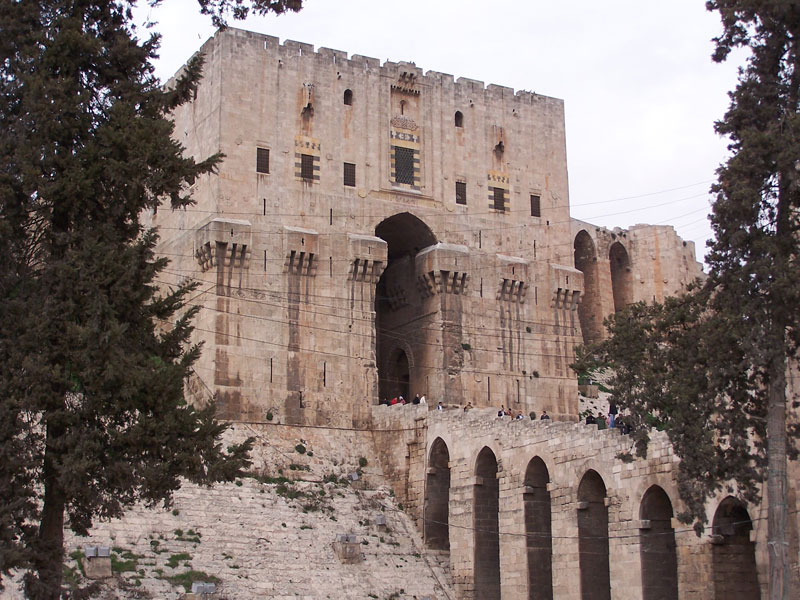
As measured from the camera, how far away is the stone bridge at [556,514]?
81.2 feet

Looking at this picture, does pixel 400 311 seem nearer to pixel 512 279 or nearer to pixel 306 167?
pixel 512 279

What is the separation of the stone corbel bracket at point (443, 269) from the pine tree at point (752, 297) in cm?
1871

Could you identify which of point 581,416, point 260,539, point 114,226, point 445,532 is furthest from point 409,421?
point 114,226

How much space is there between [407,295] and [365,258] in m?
3.94

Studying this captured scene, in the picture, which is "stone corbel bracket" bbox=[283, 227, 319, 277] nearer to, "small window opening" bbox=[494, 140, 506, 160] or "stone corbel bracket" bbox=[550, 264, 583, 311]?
"small window opening" bbox=[494, 140, 506, 160]

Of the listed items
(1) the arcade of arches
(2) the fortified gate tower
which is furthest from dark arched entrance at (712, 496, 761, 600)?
(2) the fortified gate tower

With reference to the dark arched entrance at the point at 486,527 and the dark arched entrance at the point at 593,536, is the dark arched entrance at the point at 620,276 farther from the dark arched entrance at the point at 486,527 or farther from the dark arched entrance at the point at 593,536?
the dark arched entrance at the point at 593,536

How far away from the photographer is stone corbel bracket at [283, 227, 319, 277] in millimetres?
37750

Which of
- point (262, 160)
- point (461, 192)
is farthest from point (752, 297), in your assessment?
point (461, 192)

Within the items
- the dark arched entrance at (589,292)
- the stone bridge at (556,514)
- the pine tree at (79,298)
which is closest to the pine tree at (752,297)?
the stone bridge at (556,514)

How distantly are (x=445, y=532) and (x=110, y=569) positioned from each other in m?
10.3

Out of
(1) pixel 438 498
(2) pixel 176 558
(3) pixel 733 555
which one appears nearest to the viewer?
(3) pixel 733 555

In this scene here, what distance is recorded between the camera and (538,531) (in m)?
30.5

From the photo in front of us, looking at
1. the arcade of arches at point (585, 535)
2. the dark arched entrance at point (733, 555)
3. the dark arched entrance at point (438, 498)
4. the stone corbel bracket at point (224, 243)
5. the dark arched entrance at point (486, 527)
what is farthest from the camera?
the stone corbel bracket at point (224, 243)
